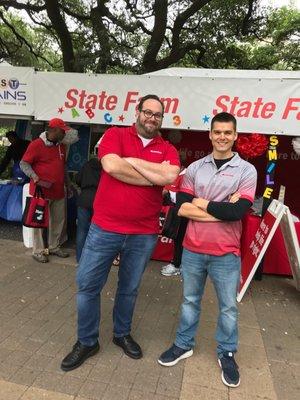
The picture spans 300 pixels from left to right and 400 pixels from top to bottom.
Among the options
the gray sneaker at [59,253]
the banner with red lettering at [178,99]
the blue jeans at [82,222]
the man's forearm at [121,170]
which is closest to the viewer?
the man's forearm at [121,170]

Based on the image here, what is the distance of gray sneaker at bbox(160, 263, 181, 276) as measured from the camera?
201 inches

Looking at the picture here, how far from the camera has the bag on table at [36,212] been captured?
201 inches

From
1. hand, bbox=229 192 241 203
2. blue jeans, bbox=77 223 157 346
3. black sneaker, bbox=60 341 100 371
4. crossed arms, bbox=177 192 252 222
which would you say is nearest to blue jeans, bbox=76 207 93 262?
blue jeans, bbox=77 223 157 346

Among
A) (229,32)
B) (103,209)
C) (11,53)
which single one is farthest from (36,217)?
(11,53)

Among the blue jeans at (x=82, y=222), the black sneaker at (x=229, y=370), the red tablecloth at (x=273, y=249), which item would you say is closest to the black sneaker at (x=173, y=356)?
the black sneaker at (x=229, y=370)

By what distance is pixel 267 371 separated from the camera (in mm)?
3109

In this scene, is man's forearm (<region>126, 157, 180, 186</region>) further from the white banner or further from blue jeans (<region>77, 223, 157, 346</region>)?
the white banner

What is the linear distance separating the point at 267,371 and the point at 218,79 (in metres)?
3.21

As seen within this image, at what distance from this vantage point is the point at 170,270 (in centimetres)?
514

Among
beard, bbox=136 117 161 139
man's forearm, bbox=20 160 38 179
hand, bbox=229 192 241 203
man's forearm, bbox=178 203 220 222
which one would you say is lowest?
man's forearm, bbox=20 160 38 179

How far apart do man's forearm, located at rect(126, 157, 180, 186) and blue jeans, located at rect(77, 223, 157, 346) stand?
47cm

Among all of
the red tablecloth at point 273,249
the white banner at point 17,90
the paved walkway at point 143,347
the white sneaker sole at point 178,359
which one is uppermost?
the white banner at point 17,90

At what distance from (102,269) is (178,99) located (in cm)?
271

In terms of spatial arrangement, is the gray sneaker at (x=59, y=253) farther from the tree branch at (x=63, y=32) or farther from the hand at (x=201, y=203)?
the tree branch at (x=63, y=32)
